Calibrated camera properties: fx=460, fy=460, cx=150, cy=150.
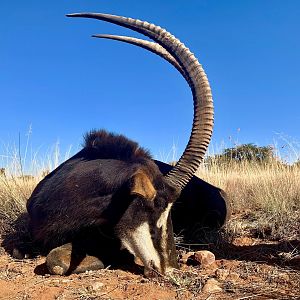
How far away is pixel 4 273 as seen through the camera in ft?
11.7

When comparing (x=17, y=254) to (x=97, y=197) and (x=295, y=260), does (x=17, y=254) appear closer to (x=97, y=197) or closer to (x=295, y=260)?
(x=97, y=197)

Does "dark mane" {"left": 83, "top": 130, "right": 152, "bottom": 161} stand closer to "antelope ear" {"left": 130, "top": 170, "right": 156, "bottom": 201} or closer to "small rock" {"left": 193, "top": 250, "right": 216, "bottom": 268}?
"antelope ear" {"left": 130, "top": 170, "right": 156, "bottom": 201}

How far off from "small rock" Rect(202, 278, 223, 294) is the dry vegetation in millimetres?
33

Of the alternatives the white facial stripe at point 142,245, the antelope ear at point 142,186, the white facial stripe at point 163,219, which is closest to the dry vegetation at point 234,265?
the white facial stripe at point 142,245

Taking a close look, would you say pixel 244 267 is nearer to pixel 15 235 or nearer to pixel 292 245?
pixel 292 245

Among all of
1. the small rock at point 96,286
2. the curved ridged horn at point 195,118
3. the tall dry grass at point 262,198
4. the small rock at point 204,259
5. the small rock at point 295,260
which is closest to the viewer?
the small rock at point 96,286

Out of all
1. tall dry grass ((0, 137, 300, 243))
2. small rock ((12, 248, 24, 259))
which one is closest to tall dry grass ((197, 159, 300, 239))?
tall dry grass ((0, 137, 300, 243))

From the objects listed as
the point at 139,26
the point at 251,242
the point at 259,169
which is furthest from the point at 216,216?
the point at 259,169

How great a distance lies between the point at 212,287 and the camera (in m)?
2.87

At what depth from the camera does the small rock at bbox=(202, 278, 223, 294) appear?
283 centimetres

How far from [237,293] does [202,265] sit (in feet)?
2.43

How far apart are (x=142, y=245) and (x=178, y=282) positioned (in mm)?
424

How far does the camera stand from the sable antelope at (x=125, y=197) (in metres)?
3.35

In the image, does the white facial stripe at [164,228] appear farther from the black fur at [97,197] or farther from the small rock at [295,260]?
the small rock at [295,260]
